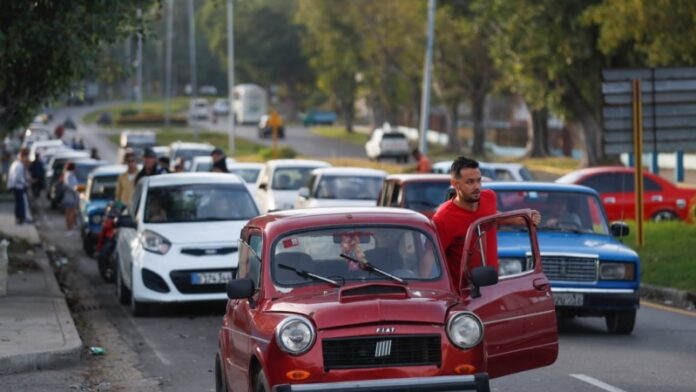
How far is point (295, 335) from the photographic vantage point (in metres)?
8.29

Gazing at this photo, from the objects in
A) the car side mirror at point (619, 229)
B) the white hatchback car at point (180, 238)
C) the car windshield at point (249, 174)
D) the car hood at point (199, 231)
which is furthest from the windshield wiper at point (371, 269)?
the car windshield at point (249, 174)

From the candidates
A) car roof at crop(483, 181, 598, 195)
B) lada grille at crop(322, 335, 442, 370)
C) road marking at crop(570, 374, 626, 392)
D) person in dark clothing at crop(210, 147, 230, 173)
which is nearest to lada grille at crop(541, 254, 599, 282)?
car roof at crop(483, 181, 598, 195)

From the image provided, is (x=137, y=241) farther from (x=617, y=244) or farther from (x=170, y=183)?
(x=617, y=244)

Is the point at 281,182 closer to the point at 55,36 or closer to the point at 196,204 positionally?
the point at 55,36

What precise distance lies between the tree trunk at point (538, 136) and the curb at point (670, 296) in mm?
48524

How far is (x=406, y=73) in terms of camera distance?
278 feet

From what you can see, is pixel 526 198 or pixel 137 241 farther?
pixel 137 241

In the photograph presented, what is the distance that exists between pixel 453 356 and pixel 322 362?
756 mm

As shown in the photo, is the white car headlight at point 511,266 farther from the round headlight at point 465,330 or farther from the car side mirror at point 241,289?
the round headlight at point 465,330

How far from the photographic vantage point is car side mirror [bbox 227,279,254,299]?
30.0 ft

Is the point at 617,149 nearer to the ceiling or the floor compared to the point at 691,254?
nearer to the ceiling

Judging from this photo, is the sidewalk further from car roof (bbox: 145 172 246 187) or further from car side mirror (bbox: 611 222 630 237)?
car side mirror (bbox: 611 222 630 237)

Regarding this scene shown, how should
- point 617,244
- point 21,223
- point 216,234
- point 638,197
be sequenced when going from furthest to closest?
point 21,223, point 638,197, point 216,234, point 617,244

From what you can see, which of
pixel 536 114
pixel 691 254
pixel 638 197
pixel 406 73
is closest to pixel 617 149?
pixel 638 197
